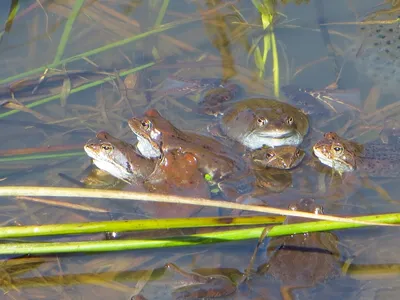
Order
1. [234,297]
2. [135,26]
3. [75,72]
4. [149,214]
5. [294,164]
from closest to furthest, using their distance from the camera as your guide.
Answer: [234,297] → [149,214] → [294,164] → [75,72] → [135,26]

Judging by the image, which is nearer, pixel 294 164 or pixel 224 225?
pixel 224 225

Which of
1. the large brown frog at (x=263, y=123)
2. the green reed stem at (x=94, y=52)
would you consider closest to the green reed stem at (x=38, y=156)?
the green reed stem at (x=94, y=52)

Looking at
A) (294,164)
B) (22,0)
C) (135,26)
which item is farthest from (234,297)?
(22,0)

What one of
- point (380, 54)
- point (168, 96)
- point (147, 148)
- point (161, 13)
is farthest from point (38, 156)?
point (380, 54)

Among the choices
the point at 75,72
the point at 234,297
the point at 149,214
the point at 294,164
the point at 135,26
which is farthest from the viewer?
the point at 135,26

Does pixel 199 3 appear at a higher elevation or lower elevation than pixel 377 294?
higher

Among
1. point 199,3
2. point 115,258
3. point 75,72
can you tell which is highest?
point 199,3

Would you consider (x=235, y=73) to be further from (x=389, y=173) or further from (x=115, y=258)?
(x=115, y=258)

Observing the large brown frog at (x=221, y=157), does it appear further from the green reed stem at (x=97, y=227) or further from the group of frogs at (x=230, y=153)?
the green reed stem at (x=97, y=227)
